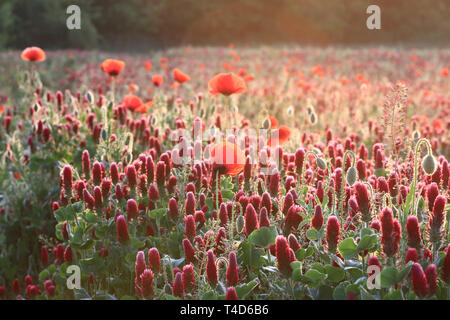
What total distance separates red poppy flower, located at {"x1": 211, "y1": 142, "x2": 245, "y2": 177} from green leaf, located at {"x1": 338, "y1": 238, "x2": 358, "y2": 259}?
0.67 m

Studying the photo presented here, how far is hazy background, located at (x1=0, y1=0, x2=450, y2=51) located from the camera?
4091 cm

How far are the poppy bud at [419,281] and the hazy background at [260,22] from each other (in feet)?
126

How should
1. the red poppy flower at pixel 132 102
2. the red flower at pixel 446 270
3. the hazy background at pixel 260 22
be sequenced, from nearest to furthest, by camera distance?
the red flower at pixel 446 270
the red poppy flower at pixel 132 102
the hazy background at pixel 260 22

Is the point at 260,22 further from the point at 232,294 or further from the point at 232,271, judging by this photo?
the point at 232,294

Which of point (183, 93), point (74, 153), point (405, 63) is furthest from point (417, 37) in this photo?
point (74, 153)

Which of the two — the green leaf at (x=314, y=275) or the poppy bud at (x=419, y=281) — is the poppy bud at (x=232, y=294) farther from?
the poppy bud at (x=419, y=281)

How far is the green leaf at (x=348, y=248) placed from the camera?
1.89 metres

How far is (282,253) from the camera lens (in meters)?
1.87

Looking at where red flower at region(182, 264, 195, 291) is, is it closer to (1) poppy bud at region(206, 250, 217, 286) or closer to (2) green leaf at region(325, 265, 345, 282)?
(1) poppy bud at region(206, 250, 217, 286)

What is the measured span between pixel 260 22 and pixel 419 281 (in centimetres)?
4833

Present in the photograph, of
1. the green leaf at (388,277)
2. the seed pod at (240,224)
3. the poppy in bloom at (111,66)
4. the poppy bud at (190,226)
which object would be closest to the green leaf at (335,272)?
the green leaf at (388,277)

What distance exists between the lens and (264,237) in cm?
209

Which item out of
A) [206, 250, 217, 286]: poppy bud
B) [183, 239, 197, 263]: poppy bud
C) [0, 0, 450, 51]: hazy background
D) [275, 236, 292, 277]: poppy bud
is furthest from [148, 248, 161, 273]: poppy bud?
[0, 0, 450, 51]: hazy background
